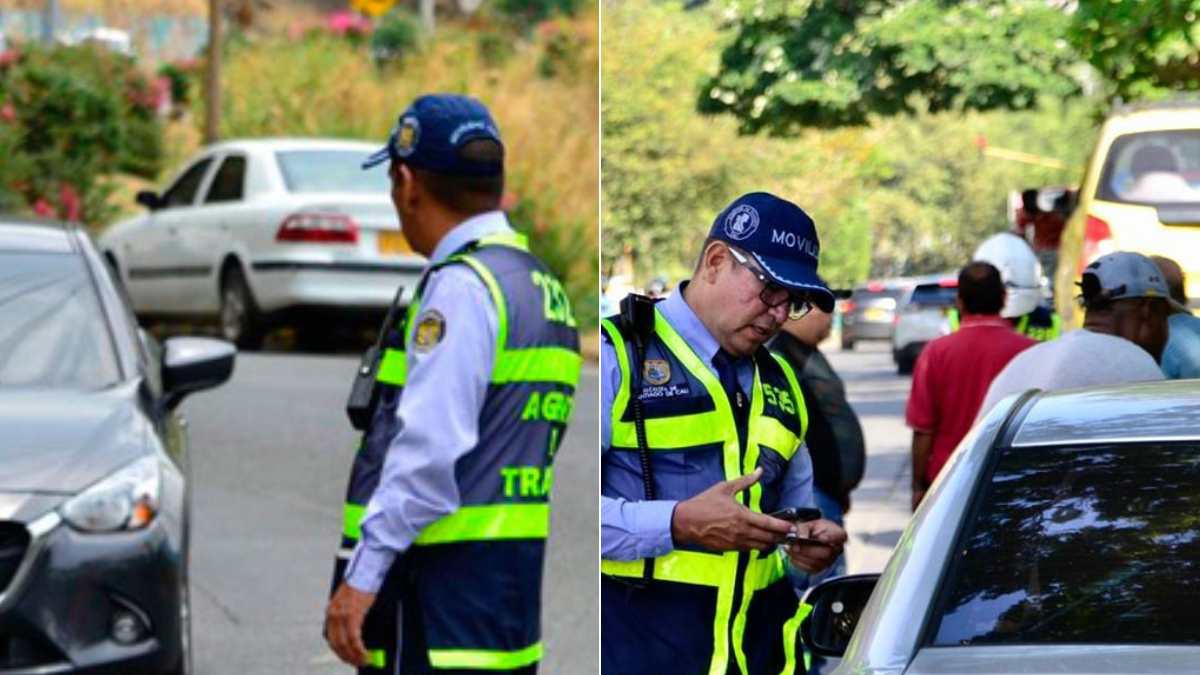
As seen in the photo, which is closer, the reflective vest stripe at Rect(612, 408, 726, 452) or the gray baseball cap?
the reflective vest stripe at Rect(612, 408, 726, 452)

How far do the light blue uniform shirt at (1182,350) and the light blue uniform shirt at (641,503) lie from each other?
110 inches

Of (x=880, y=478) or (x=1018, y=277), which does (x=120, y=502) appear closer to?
(x=1018, y=277)

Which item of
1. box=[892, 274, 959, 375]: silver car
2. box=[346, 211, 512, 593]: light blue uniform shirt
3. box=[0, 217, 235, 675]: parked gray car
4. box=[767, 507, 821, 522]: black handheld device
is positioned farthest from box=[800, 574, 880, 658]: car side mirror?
box=[892, 274, 959, 375]: silver car

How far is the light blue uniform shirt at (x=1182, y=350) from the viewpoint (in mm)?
7126

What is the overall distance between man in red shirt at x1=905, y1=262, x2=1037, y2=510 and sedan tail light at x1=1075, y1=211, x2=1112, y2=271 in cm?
520

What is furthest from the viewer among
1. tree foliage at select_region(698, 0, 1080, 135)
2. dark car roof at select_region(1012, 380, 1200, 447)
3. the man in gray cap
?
tree foliage at select_region(698, 0, 1080, 135)

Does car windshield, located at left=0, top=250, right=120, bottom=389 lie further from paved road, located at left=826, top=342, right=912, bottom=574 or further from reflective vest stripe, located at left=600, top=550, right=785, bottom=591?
paved road, located at left=826, top=342, right=912, bottom=574

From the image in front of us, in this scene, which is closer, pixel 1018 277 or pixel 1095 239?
pixel 1018 277

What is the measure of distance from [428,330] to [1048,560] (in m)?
1.11

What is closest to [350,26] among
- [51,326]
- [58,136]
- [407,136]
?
[58,136]

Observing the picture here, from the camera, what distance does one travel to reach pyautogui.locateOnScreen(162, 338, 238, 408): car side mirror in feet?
25.6

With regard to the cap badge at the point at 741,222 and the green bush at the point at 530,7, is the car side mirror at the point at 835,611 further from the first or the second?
the green bush at the point at 530,7

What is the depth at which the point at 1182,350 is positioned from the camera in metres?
7.20

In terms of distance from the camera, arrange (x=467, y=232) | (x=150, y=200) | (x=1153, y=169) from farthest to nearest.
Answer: (x=150, y=200) → (x=1153, y=169) → (x=467, y=232)
